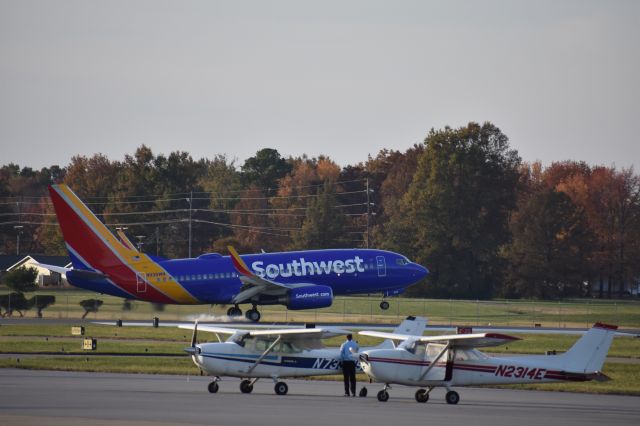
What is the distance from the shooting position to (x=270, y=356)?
3506 cm

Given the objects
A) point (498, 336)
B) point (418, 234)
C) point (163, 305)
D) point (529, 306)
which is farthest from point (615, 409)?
point (418, 234)

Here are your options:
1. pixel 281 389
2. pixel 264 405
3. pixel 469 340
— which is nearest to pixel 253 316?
pixel 281 389

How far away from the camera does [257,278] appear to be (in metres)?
62.6

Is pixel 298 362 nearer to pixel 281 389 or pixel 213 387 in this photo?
A: pixel 281 389

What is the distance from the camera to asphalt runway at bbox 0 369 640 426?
93.0 ft

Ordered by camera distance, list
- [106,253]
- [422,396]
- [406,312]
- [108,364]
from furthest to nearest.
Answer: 1. [406,312]
2. [106,253]
3. [108,364]
4. [422,396]

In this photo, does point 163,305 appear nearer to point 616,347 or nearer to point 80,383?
point 616,347

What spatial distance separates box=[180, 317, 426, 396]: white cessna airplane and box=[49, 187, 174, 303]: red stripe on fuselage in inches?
1089

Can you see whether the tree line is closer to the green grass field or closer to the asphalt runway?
the green grass field

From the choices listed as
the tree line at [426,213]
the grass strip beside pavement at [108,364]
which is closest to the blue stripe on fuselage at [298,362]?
the grass strip beside pavement at [108,364]

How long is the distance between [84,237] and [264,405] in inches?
1253

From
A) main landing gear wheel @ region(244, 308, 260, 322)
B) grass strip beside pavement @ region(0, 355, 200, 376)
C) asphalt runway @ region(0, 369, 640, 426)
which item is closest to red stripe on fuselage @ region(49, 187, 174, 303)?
main landing gear wheel @ region(244, 308, 260, 322)

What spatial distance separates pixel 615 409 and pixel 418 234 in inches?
3160

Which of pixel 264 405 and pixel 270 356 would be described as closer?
pixel 264 405
